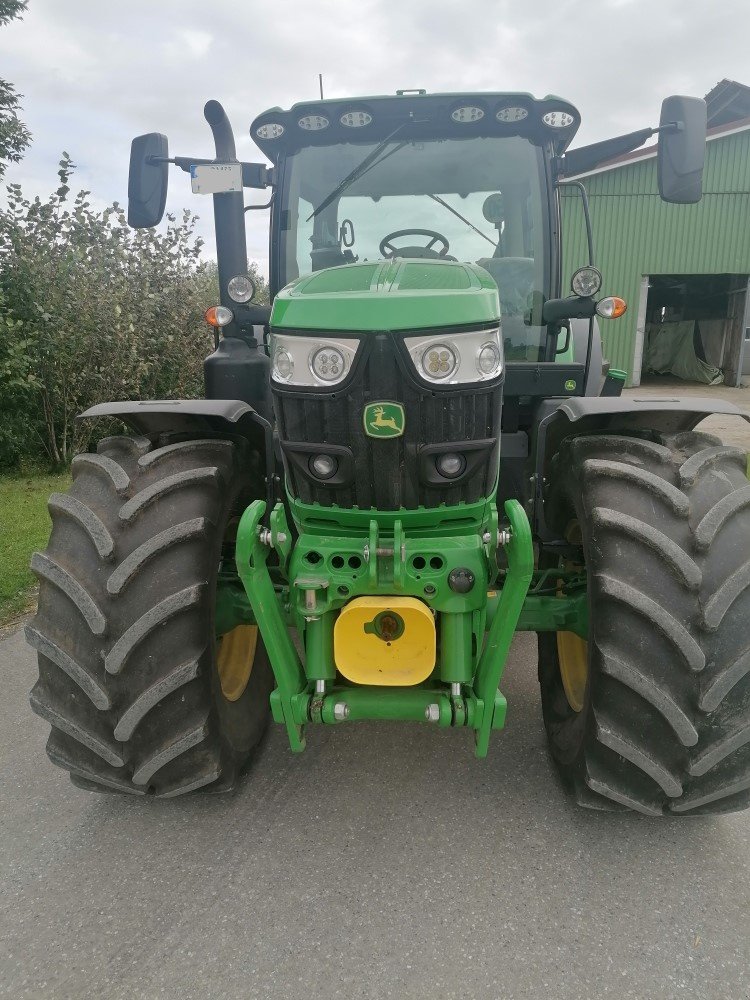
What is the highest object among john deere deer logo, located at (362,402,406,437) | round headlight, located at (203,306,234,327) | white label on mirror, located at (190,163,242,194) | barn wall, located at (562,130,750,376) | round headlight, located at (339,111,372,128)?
barn wall, located at (562,130,750,376)

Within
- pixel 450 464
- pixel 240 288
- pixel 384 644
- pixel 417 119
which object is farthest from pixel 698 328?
pixel 384 644

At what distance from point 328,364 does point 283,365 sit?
16 cm

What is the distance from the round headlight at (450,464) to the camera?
6.73 ft

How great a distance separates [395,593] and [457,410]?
1.76 feet

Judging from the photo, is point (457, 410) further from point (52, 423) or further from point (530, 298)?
point (52, 423)

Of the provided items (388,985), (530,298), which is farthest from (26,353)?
(388,985)

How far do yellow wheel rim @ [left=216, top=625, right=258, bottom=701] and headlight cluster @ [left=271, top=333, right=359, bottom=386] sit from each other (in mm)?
1065

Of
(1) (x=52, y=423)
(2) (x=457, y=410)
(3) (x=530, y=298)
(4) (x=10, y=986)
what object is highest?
(3) (x=530, y=298)

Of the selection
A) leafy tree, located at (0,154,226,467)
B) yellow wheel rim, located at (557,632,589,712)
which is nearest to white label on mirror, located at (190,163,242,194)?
yellow wheel rim, located at (557,632,589,712)

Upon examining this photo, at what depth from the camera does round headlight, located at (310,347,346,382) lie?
1.96 meters

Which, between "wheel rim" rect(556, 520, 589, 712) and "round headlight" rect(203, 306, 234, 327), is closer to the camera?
"wheel rim" rect(556, 520, 589, 712)

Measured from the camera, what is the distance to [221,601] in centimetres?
237

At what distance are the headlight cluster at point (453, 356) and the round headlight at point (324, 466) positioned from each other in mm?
358

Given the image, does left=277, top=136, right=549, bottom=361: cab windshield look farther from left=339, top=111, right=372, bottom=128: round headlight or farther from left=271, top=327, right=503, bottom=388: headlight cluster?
left=271, top=327, right=503, bottom=388: headlight cluster
